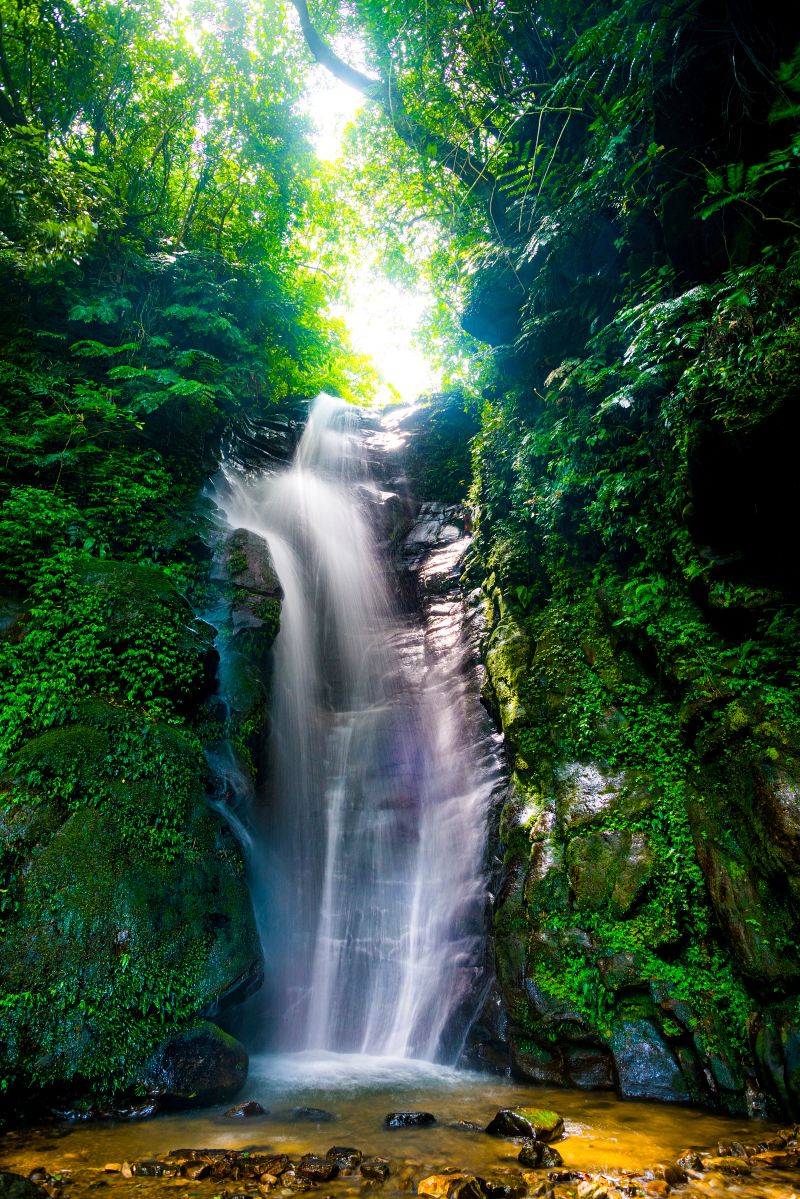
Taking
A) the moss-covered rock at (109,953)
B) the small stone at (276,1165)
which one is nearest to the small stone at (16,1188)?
the small stone at (276,1165)

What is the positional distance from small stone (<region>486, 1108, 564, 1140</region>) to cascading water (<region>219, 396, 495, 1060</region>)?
1.82m

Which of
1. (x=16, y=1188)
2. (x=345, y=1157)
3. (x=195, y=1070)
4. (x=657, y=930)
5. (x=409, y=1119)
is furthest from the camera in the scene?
(x=657, y=930)

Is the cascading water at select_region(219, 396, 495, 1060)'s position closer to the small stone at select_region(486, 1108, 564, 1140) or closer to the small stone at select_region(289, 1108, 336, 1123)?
the small stone at select_region(289, 1108, 336, 1123)

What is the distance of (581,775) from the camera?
226 inches

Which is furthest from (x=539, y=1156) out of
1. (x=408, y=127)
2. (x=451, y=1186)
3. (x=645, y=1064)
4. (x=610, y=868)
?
(x=408, y=127)

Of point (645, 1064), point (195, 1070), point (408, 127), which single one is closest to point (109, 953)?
point (195, 1070)

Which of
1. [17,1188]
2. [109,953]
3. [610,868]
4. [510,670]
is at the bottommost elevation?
[17,1188]

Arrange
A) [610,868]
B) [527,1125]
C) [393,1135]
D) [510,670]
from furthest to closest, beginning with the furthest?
[510,670] < [610,868] < [393,1135] < [527,1125]

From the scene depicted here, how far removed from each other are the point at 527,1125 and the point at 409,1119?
84 cm

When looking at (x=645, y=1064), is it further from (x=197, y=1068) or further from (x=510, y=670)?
(x=510, y=670)

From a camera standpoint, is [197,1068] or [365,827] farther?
[365,827]

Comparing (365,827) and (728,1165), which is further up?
(365,827)

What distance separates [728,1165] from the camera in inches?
113

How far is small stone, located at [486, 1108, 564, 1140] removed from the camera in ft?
10.9
